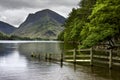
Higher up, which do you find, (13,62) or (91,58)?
(91,58)

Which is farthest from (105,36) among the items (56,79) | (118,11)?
(56,79)

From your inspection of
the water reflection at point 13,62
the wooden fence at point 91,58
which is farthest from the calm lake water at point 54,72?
the water reflection at point 13,62

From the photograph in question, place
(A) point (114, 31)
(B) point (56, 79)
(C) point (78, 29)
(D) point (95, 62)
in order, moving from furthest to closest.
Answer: (C) point (78, 29), (A) point (114, 31), (D) point (95, 62), (B) point (56, 79)

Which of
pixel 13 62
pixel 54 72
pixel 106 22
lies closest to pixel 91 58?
pixel 54 72

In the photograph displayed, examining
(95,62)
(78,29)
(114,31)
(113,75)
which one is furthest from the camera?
(78,29)

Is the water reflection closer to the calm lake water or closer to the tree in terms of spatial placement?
the calm lake water

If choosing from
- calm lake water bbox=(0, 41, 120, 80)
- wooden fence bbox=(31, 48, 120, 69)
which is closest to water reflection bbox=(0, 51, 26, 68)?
calm lake water bbox=(0, 41, 120, 80)

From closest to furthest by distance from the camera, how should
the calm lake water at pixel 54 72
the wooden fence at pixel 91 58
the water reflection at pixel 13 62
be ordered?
the calm lake water at pixel 54 72 → the wooden fence at pixel 91 58 → the water reflection at pixel 13 62

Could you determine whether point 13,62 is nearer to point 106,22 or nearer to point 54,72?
point 106,22

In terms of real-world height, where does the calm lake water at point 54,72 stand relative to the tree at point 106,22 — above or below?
below

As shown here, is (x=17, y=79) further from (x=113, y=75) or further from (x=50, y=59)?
(x=50, y=59)

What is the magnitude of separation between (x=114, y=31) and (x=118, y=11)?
Answer: 108 inches

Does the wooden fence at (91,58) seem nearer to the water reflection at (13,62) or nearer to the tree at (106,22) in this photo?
the tree at (106,22)

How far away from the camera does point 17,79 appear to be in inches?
863
